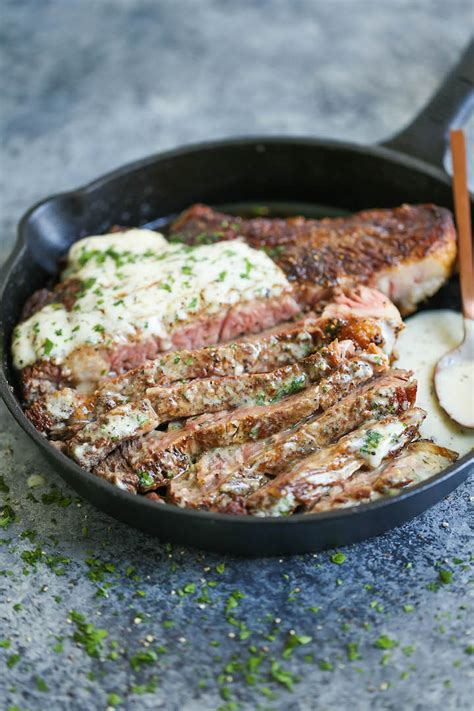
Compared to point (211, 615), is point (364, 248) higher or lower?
higher

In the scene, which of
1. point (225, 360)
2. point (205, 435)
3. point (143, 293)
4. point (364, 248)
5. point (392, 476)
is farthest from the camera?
point (364, 248)

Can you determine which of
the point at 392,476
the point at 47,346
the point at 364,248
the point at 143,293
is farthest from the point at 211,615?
the point at 364,248

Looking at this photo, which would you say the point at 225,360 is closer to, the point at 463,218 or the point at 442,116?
the point at 463,218

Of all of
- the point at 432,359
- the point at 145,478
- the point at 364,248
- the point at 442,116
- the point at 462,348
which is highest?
the point at 442,116

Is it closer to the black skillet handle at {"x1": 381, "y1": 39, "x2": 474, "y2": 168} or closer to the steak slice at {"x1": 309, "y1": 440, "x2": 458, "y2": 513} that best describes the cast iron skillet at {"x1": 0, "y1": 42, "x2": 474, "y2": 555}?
the black skillet handle at {"x1": 381, "y1": 39, "x2": 474, "y2": 168}

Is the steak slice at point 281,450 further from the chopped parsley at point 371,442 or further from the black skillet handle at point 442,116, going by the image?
the black skillet handle at point 442,116

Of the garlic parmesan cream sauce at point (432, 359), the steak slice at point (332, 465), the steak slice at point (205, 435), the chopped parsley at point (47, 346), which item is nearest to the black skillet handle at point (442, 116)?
the garlic parmesan cream sauce at point (432, 359)

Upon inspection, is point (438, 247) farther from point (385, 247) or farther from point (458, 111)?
point (458, 111)
